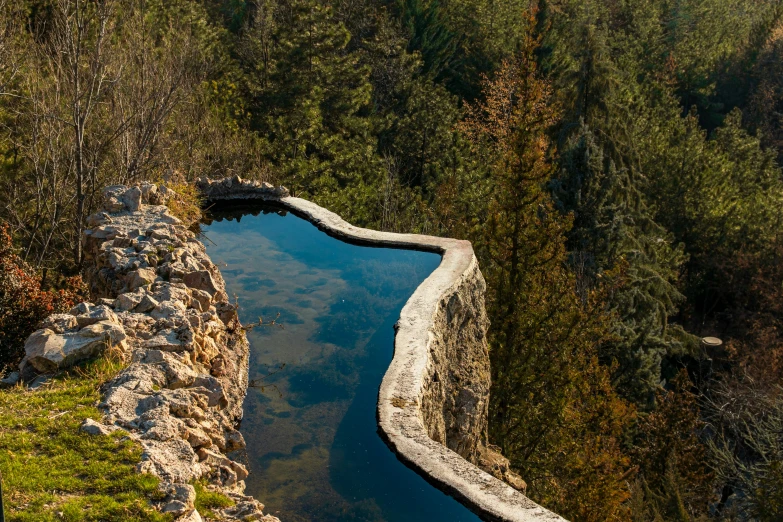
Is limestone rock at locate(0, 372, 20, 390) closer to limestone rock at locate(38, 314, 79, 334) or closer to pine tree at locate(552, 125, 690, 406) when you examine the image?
limestone rock at locate(38, 314, 79, 334)

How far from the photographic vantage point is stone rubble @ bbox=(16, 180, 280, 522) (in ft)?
17.3

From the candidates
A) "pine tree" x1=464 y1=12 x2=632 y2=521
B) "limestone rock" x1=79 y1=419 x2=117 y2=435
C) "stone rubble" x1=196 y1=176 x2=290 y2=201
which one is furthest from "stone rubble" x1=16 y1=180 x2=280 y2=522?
"pine tree" x1=464 y1=12 x2=632 y2=521

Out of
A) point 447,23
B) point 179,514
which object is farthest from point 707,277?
point 179,514

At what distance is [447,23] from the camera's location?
1275 inches

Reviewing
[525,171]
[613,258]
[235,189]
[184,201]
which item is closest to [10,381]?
[184,201]

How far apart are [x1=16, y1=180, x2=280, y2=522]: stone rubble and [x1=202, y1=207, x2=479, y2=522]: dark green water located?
41cm

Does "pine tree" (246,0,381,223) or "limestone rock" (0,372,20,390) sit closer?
"limestone rock" (0,372,20,390)

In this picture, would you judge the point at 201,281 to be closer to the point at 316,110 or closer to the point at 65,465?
the point at 65,465

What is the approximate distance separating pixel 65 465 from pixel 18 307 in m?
3.83

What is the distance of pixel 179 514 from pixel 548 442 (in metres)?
10.0

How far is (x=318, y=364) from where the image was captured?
8320 mm

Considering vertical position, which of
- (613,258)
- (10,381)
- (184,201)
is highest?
(184,201)

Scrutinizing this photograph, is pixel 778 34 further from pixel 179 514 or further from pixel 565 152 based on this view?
pixel 179 514

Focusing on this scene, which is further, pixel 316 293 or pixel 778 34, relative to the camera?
pixel 778 34
